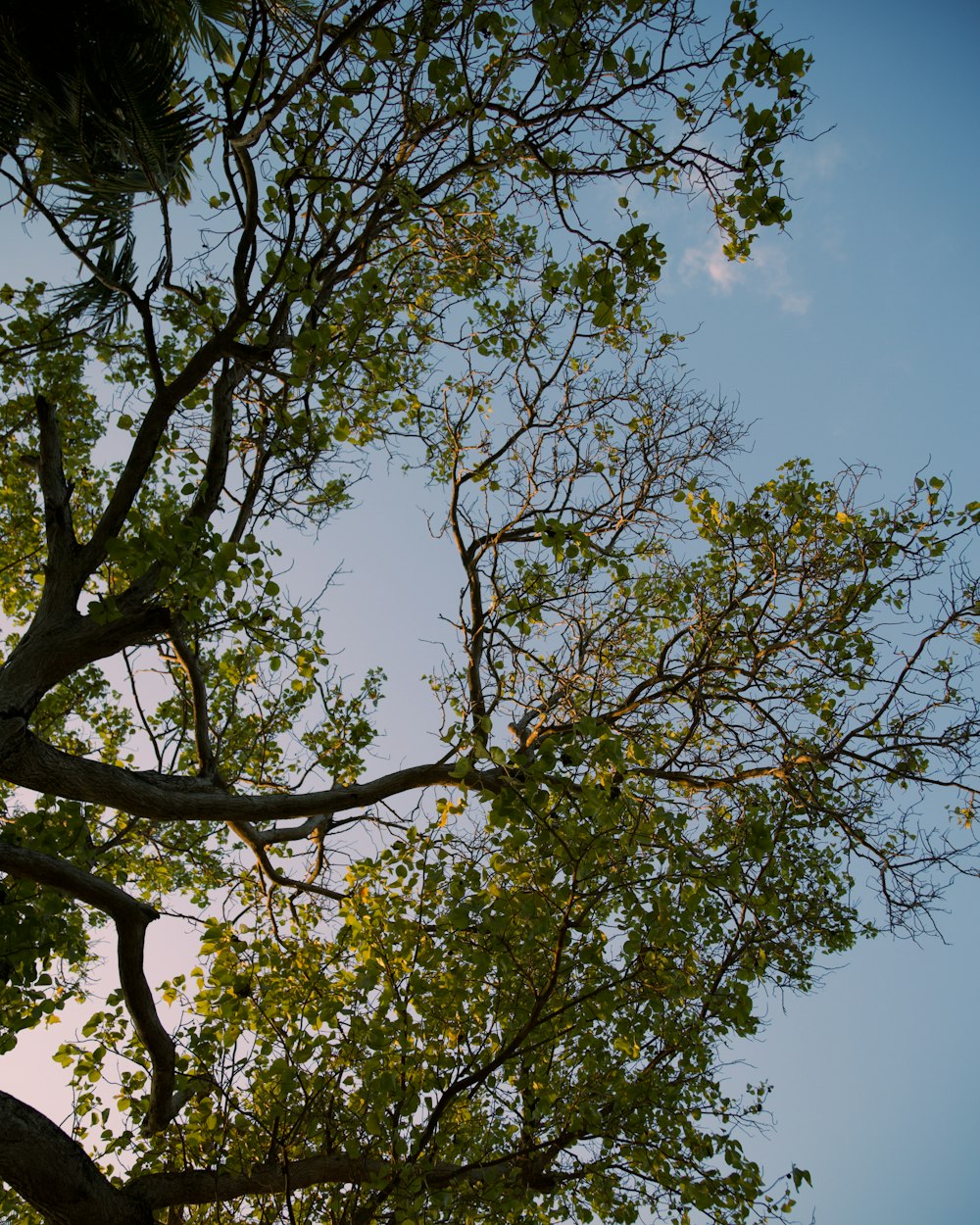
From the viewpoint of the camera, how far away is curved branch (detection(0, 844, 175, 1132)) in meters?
4.45

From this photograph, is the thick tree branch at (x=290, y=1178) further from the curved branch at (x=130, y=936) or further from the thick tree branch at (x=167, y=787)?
the thick tree branch at (x=167, y=787)

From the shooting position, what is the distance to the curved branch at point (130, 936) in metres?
4.45

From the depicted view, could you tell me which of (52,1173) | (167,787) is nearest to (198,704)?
(167,787)

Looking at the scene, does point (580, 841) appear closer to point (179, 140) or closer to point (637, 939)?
point (637, 939)

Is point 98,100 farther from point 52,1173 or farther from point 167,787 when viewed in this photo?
point 52,1173

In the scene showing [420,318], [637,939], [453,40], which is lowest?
[637,939]

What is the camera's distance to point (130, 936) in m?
4.98

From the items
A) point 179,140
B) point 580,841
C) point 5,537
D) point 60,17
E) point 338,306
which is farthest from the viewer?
point 5,537

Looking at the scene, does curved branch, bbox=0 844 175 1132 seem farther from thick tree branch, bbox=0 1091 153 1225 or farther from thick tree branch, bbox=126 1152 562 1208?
thick tree branch, bbox=0 1091 153 1225

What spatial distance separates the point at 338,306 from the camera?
6.41 meters

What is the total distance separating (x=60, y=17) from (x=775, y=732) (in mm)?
7913

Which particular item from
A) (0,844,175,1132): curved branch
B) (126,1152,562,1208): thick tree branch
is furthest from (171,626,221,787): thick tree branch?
(126,1152,562,1208): thick tree branch

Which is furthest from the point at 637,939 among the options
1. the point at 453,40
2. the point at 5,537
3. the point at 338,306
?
the point at 5,537

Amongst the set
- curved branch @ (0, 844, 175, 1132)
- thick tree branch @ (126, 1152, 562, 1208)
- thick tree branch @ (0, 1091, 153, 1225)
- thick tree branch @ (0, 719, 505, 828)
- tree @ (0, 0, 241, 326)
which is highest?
tree @ (0, 0, 241, 326)
